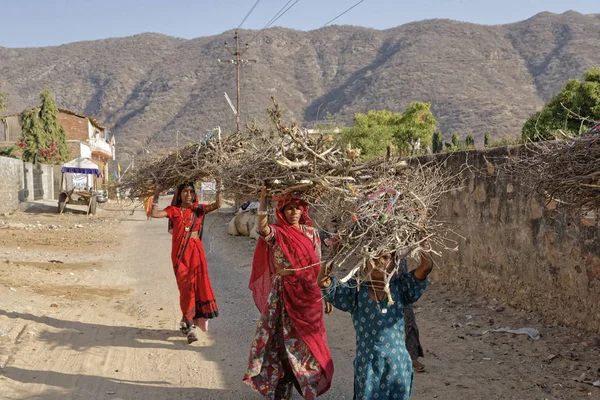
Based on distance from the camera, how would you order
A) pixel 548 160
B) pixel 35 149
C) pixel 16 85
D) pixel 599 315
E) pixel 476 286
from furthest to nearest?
1. pixel 16 85
2. pixel 35 149
3. pixel 476 286
4. pixel 599 315
5. pixel 548 160

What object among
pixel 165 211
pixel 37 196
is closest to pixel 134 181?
pixel 165 211

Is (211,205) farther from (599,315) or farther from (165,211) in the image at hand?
(599,315)

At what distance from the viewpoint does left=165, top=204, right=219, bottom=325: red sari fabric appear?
6219 millimetres

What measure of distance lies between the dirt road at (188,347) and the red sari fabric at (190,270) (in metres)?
0.33

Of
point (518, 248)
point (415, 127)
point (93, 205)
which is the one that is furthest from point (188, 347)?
point (415, 127)

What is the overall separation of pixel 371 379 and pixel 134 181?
3.87 meters

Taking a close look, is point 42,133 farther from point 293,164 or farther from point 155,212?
point 293,164

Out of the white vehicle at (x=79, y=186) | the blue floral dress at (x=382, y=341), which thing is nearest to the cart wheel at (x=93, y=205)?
the white vehicle at (x=79, y=186)

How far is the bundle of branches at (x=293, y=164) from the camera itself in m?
3.94

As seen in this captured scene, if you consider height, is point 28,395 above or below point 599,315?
below

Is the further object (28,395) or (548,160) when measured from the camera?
(28,395)

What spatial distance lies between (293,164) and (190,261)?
2.76m

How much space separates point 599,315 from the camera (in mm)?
5230

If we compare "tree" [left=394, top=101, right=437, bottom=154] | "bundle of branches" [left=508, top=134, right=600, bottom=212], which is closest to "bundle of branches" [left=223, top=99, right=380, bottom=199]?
"bundle of branches" [left=508, top=134, right=600, bottom=212]
